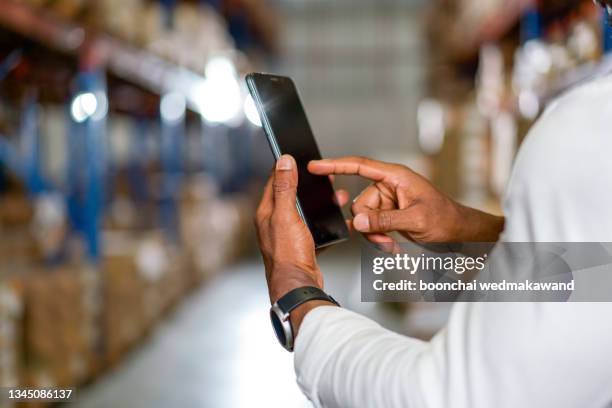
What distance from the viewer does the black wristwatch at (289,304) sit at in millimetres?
1146

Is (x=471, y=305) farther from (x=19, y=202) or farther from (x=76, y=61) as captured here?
(x=19, y=202)

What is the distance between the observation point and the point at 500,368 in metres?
0.91

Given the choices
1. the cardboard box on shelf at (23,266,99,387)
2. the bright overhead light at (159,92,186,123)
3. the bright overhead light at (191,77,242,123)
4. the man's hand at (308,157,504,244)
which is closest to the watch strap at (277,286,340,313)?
the man's hand at (308,157,504,244)

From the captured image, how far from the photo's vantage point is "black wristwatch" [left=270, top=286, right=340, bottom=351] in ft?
3.76

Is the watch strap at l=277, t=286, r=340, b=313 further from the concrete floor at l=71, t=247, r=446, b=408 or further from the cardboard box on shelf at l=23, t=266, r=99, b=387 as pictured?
the cardboard box on shelf at l=23, t=266, r=99, b=387

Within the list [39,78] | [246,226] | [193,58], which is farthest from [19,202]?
[246,226]

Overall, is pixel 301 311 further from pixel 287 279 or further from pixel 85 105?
pixel 85 105

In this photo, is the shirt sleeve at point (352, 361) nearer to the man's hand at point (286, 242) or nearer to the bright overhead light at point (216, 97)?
the man's hand at point (286, 242)

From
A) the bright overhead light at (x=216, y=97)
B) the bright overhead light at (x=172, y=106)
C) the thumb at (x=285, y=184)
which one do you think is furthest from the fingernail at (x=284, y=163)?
the bright overhead light at (x=216, y=97)

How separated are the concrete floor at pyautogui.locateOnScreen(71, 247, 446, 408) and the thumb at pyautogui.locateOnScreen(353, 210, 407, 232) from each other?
91.9 inches

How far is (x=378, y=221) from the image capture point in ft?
4.35

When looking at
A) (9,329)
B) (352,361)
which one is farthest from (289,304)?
(9,329)

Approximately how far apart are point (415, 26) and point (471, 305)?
20322mm

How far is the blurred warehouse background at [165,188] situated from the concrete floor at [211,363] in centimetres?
2
